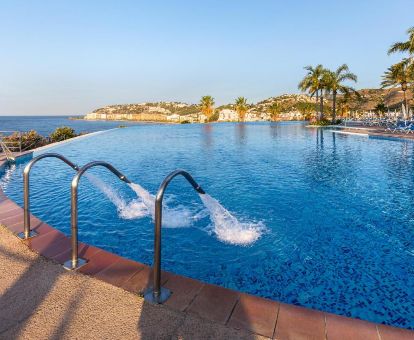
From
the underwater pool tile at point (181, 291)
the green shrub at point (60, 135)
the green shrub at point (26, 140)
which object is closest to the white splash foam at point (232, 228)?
the underwater pool tile at point (181, 291)

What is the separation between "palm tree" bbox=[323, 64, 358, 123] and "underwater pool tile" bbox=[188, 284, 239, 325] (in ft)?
137

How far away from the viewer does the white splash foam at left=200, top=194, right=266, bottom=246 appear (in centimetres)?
571

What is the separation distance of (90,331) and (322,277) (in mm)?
3641

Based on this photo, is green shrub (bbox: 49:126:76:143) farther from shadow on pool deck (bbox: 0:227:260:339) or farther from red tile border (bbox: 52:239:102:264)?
shadow on pool deck (bbox: 0:227:260:339)

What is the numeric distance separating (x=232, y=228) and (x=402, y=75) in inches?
1370

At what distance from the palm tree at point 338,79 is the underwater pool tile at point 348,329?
136 ft

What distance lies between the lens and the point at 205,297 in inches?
116

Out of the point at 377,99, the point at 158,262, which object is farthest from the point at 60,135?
the point at 377,99

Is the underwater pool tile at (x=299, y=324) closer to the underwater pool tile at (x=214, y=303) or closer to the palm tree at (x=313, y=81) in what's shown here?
the underwater pool tile at (x=214, y=303)

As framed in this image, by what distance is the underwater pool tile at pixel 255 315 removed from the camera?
2541mm

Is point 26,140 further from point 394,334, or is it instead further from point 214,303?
point 394,334

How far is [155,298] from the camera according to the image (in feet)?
9.47

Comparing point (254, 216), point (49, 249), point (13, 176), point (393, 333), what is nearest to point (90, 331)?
point (49, 249)

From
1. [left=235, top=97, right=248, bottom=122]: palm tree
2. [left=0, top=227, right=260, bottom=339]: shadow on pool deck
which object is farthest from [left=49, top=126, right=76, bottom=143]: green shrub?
[left=235, top=97, right=248, bottom=122]: palm tree
